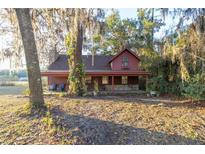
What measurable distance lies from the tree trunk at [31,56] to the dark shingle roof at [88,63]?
985cm

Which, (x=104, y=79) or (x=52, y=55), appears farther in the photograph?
(x=52, y=55)

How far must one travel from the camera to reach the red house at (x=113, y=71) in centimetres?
1593

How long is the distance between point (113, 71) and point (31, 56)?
1004cm

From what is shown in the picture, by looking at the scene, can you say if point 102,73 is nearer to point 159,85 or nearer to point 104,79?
point 104,79

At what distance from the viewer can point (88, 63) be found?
55.8 ft

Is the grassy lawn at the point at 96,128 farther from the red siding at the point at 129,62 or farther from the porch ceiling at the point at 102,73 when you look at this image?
the red siding at the point at 129,62

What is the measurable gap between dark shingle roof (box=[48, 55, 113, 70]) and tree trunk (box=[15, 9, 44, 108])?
9.85 metres

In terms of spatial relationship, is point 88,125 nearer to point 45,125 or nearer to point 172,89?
point 45,125

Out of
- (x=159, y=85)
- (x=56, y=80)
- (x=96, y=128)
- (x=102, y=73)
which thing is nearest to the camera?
(x=96, y=128)

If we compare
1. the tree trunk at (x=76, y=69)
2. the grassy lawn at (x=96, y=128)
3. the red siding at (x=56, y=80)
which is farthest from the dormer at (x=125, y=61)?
the grassy lawn at (x=96, y=128)

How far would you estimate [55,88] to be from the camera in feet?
52.4

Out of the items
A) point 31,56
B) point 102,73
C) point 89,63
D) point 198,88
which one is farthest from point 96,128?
point 89,63
